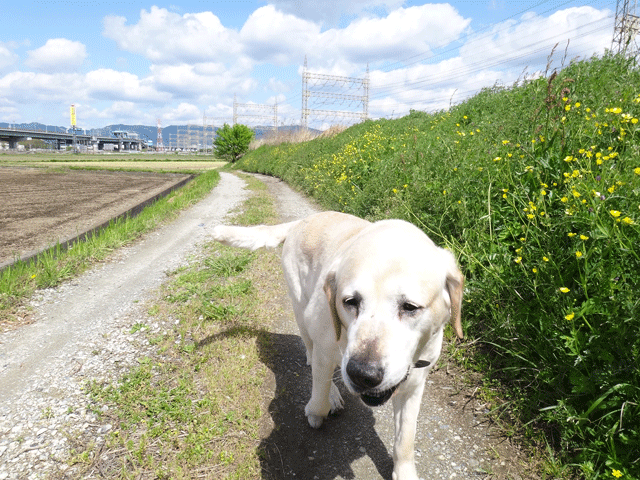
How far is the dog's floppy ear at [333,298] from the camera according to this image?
2170 mm

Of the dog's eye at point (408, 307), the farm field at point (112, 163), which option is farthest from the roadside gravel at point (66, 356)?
the farm field at point (112, 163)

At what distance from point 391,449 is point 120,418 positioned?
6.78 ft

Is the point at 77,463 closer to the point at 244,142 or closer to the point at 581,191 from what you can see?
the point at 581,191

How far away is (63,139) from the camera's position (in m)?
Result: 140

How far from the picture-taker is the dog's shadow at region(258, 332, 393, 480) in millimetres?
2527

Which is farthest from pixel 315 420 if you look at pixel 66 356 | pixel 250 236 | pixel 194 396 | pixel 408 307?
pixel 66 356

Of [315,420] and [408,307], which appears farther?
[315,420]

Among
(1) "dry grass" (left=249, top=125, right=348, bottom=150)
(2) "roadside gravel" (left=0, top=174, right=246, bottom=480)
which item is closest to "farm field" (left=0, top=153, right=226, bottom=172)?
(1) "dry grass" (left=249, top=125, right=348, bottom=150)

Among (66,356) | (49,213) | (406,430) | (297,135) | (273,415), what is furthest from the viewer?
(297,135)

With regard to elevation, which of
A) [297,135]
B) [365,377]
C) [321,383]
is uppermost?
[297,135]

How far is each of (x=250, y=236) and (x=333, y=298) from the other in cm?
160

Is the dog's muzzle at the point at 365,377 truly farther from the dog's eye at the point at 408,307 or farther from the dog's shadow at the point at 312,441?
the dog's shadow at the point at 312,441

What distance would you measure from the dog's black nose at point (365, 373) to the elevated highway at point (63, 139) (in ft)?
444

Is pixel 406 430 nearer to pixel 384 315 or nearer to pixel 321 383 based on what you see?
pixel 321 383
